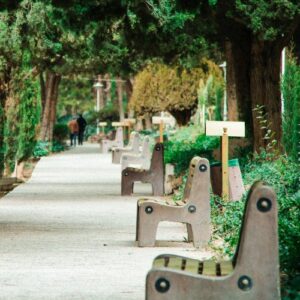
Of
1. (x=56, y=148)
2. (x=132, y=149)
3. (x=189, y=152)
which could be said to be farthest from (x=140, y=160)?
(x=56, y=148)

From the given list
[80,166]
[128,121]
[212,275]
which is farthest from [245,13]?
[128,121]

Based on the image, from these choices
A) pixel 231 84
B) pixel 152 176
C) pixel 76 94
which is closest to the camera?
pixel 152 176

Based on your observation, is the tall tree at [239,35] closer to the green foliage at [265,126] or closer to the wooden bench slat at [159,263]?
the green foliage at [265,126]

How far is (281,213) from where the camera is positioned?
13.1 meters

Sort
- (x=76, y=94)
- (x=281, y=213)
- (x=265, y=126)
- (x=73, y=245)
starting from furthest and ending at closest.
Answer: (x=76, y=94) → (x=265, y=126) → (x=73, y=245) → (x=281, y=213)

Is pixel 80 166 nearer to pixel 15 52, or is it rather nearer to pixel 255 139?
pixel 15 52

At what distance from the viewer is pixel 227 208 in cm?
1587

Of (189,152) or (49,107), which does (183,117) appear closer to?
(49,107)

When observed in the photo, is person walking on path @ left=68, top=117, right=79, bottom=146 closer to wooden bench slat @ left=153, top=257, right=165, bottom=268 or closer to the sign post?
the sign post

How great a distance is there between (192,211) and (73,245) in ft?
4.84

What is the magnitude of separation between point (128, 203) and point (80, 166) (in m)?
16.8

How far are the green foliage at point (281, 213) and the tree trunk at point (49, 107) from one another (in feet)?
95.6

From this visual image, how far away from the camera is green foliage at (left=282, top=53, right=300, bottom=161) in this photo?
21844 millimetres

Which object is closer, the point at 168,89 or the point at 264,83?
the point at 264,83
